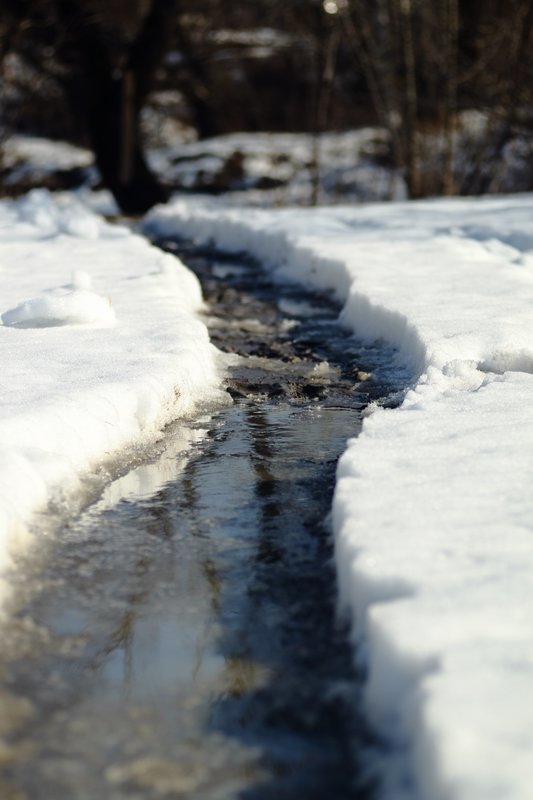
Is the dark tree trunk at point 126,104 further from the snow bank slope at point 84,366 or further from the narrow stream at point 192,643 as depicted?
the narrow stream at point 192,643

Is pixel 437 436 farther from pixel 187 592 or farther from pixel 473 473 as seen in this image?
pixel 187 592

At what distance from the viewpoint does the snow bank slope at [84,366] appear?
7.82ft

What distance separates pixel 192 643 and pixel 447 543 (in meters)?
0.51

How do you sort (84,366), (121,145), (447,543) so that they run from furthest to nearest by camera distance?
(121,145) → (84,366) → (447,543)

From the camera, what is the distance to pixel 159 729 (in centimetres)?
154

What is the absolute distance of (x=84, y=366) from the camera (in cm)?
312

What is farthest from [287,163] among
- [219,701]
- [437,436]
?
[219,701]

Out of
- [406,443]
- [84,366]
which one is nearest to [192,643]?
[406,443]

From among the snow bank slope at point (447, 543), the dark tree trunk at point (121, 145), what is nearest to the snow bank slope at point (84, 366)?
the snow bank slope at point (447, 543)

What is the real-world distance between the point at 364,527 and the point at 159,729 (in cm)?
62

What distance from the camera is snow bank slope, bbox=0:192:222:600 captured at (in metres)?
2.38

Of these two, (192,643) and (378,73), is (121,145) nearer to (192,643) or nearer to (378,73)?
(378,73)

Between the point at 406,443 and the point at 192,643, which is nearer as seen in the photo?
the point at 192,643

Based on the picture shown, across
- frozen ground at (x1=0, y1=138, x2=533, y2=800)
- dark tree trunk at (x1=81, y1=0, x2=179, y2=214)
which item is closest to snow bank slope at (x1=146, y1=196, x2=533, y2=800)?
frozen ground at (x1=0, y1=138, x2=533, y2=800)
